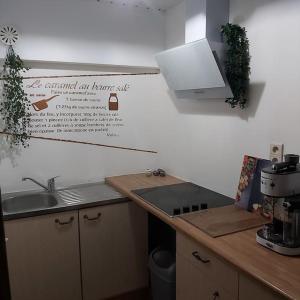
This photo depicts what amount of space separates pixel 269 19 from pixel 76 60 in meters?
1.44

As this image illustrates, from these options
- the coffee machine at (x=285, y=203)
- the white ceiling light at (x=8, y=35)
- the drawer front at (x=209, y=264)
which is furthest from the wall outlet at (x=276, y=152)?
the white ceiling light at (x=8, y=35)

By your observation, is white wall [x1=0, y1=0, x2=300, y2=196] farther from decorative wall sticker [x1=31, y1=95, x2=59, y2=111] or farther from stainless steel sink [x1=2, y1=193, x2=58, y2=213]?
decorative wall sticker [x1=31, y1=95, x2=59, y2=111]

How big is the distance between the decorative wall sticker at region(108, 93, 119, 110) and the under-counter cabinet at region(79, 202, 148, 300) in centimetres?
87

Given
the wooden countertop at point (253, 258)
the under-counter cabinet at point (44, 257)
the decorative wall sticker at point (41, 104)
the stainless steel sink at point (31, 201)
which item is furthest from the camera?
the decorative wall sticker at point (41, 104)

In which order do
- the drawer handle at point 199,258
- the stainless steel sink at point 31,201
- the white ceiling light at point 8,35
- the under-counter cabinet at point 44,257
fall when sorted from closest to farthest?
the drawer handle at point 199,258 < the under-counter cabinet at point 44,257 < the white ceiling light at point 8,35 < the stainless steel sink at point 31,201

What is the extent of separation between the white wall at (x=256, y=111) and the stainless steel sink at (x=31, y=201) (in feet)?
3.69

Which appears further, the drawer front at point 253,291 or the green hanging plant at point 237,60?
the green hanging plant at point 237,60

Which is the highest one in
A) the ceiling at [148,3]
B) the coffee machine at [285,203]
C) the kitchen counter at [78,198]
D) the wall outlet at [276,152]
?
the ceiling at [148,3]

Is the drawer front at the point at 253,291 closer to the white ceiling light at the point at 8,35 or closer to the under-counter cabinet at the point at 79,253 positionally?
the under-counter cabinet at the point at 79,253

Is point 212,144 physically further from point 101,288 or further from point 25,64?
point 25,64

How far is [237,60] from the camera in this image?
178 centimetres

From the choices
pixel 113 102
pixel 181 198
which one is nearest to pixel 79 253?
pixel 181 198

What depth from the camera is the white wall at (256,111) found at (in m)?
1.57

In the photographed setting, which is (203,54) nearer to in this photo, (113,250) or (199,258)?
(199,258)
